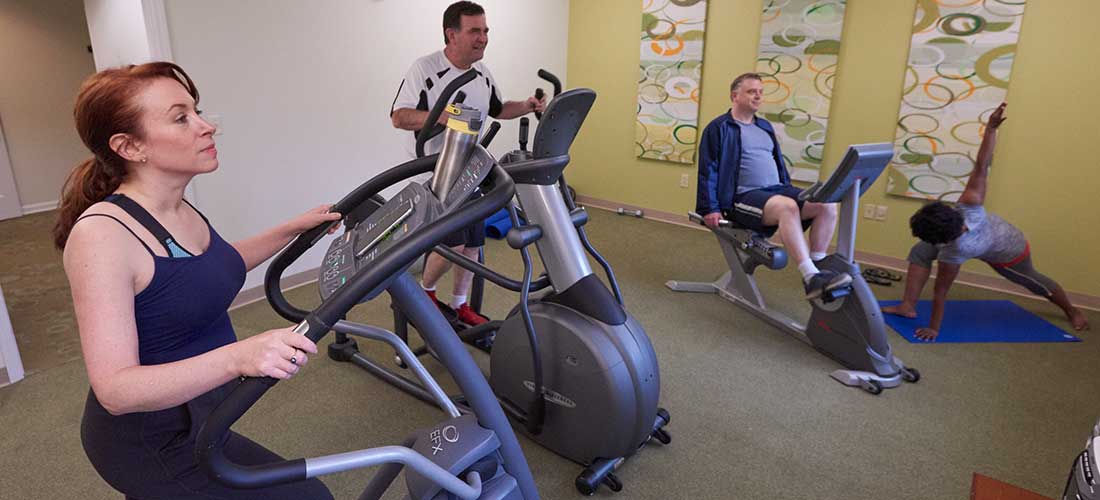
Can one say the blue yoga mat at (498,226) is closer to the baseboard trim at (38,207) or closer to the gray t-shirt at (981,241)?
the gray t-shirt at (981,241)

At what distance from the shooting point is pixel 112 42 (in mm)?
3441

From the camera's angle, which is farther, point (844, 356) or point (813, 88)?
point (813, 88)

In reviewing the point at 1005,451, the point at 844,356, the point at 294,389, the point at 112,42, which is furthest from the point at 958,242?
the point at 112,42

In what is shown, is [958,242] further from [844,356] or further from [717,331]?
[717,331]

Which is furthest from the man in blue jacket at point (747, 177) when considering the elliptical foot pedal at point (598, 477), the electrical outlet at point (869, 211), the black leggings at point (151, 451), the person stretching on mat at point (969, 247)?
the black leggings at point (151, 451)

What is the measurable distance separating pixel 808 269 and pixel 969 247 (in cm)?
91

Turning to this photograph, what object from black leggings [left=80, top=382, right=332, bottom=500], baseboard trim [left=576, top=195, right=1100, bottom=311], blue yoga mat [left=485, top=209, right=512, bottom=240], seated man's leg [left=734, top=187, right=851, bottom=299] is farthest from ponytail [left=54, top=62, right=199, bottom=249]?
baseboard trim [left=576, top=195, right=1100, bottom=311]

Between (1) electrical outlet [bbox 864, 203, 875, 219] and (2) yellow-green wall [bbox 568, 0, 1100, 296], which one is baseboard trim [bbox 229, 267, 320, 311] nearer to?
(2) yellow-green wall [bbox 568, 0, 1100, 296]

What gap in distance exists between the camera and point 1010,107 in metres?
3.91

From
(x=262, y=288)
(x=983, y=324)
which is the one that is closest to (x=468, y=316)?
(x=262, y=288)

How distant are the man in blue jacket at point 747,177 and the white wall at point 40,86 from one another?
5.93 meters

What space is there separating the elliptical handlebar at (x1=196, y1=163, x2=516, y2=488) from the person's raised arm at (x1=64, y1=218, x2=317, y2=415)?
0.11ft

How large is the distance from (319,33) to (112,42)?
1.12m

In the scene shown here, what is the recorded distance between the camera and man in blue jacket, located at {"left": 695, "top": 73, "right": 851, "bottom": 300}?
3500mm
